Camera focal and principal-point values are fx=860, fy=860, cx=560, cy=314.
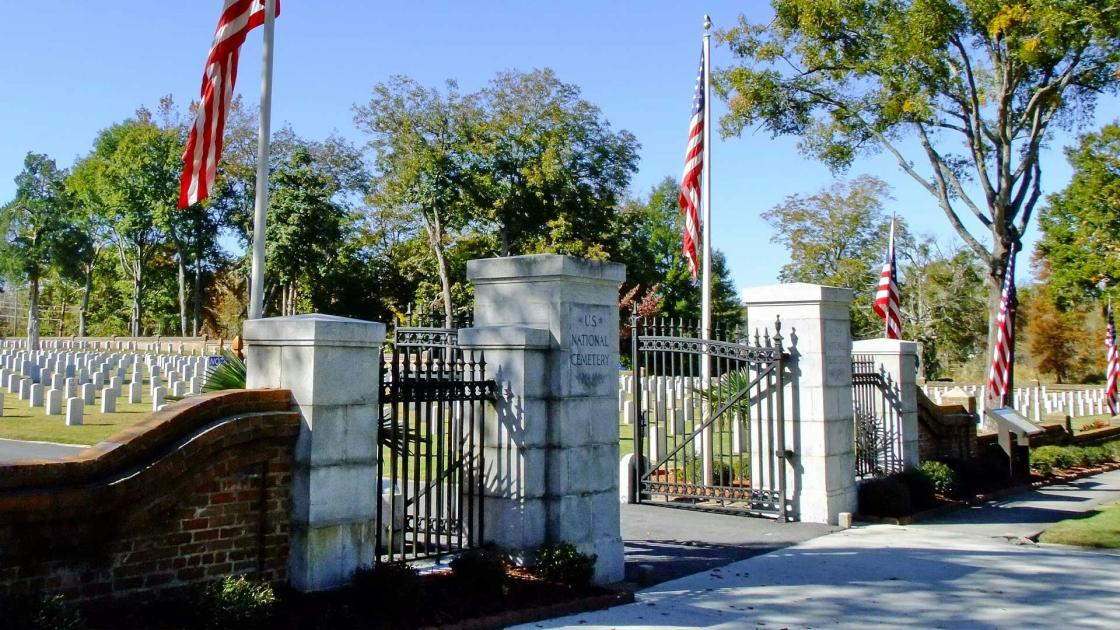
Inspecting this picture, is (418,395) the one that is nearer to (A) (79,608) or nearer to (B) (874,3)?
(A) (79,608)

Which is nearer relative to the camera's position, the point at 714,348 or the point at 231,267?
the point at 714,348

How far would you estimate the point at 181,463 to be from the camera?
544cm

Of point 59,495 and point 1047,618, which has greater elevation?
point 59,495

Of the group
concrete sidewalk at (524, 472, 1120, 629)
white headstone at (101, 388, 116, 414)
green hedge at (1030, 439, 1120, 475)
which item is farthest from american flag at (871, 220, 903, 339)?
white headstone at (101, 388, 116, 414)

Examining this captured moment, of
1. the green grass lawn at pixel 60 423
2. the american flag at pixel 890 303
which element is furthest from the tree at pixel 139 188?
the american flag at pixel 890 303

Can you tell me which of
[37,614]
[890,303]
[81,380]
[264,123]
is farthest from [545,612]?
[81,380]

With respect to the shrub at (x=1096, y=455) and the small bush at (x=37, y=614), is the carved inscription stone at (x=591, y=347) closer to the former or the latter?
the small bush at (x=37, y=614)

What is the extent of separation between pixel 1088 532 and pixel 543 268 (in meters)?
8.17

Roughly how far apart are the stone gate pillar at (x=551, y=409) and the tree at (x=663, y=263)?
125 feet

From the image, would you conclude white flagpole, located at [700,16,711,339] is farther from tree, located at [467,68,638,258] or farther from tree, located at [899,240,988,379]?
tree, located at [899,240,988,379]

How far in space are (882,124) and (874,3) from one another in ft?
10.1

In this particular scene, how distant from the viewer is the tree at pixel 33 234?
2386 inches

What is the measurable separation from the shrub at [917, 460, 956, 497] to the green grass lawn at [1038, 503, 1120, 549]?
1883 millimetres

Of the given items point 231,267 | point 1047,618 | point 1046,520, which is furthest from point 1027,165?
point 231,267
